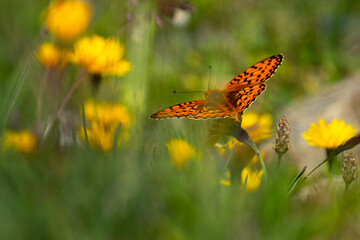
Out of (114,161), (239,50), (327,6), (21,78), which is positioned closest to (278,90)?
(239,50)

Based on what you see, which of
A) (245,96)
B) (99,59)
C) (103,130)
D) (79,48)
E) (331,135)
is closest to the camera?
(103,130)

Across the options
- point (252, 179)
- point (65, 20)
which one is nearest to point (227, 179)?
point (252, 179)

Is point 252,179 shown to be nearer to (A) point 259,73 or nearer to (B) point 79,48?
(A) point 259,73

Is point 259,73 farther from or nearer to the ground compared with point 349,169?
farther from the ground

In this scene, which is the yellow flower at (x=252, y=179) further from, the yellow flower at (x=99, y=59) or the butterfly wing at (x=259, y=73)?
the yellow flower at (x=99, y=59)

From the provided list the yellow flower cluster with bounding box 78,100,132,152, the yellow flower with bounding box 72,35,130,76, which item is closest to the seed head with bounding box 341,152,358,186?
the yellow flower cluster with bounding box 78,100,132,152

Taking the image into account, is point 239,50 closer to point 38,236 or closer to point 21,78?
point 21,78

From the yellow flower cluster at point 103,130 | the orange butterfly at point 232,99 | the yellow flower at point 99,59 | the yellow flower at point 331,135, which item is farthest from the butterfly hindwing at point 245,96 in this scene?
the yellow flower at point 99,59
